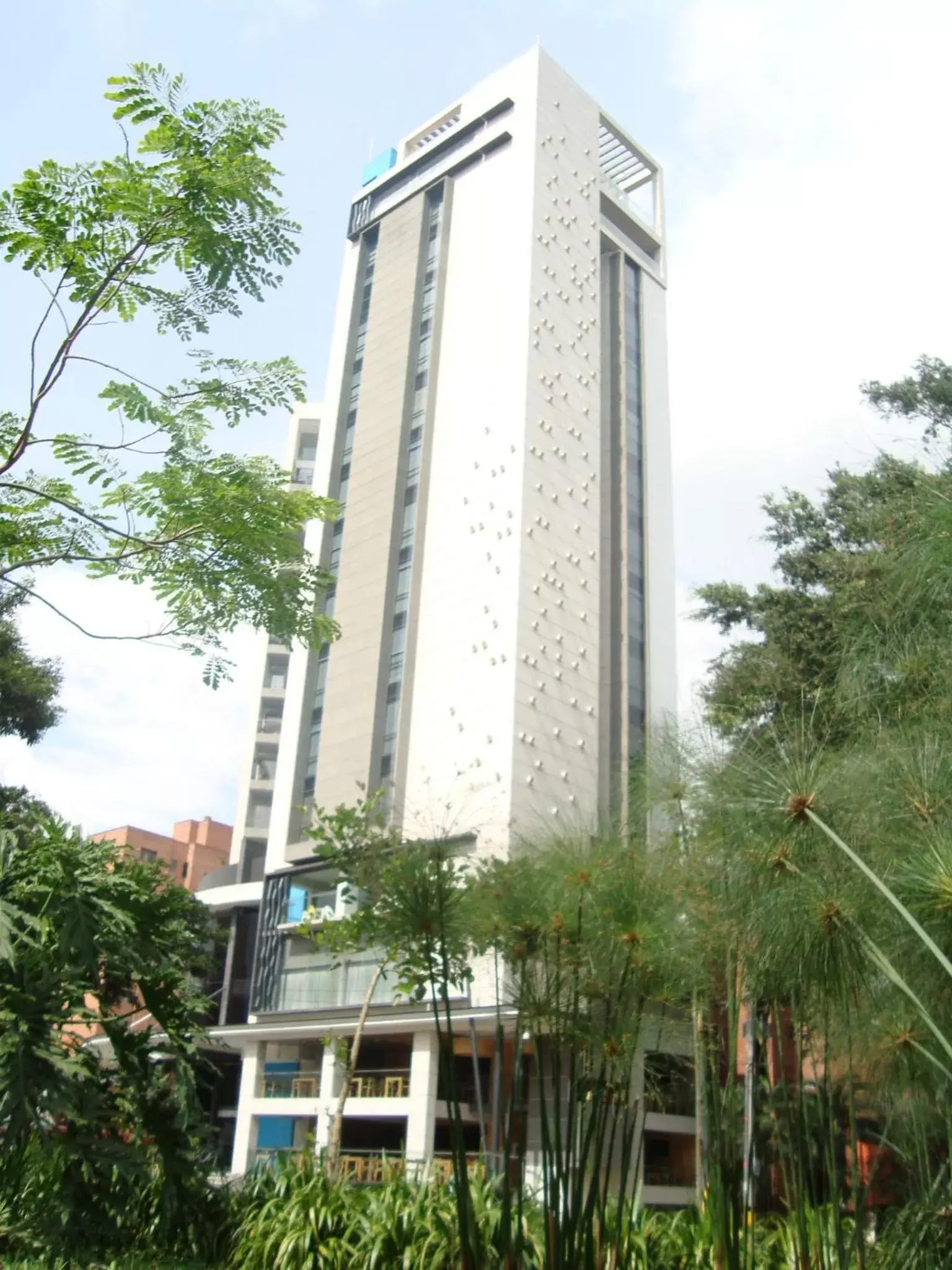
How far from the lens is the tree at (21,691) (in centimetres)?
1834

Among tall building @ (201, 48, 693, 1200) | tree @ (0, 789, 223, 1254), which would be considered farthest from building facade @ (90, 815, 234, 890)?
tree @ (0, 789, 223, 1254)

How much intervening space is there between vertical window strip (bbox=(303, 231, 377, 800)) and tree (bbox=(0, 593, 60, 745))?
9329 millimetres

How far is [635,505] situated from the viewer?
3444cm

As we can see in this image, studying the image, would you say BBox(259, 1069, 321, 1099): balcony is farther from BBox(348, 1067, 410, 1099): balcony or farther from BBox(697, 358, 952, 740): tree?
BBox(697, 358, 952, 740): tree

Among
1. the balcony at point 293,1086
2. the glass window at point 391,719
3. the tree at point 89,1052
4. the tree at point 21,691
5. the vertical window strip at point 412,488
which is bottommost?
the tree at point 89,1052

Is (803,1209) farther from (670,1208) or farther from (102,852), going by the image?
(670,1208)

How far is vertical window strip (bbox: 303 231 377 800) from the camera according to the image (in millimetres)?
29922

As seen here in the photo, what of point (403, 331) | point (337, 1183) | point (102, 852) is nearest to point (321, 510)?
point (102, 852)

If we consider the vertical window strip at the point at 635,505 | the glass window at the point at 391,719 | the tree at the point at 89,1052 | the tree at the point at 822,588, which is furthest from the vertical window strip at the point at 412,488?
the tree at the point at 89,1052

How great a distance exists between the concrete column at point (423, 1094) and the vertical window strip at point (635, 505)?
32.6ft

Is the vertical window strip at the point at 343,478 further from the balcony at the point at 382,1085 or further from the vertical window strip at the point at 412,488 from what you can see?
the balcony at the point at 382,1085

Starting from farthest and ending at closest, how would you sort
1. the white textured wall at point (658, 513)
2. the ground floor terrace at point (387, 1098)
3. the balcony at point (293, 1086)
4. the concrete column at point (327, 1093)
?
the white textured wall at point (658, 513) → the balcony at point (293, 1086) → the concrete column at point (327, 1093) → the ground floor terrace at point (387, 1098)

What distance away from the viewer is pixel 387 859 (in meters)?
12.6

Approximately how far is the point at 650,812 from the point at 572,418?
2387cm
